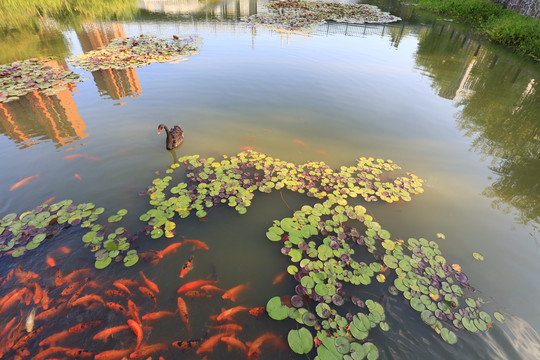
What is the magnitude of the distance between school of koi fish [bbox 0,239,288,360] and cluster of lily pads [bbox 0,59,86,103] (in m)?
7.89

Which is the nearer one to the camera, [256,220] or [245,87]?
[256,220]

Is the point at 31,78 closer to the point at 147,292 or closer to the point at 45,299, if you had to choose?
the point at 45,299

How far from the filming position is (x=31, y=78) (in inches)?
349

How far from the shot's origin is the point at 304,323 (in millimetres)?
2895

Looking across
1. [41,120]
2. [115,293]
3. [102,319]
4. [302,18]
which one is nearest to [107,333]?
[102,319]

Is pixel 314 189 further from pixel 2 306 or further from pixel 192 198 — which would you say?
pixel 2 306

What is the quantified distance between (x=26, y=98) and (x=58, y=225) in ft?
22.4

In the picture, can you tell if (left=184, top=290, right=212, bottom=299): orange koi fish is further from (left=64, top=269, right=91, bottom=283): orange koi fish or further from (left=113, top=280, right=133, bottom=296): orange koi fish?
(left=64, top=269, right=91, bottom=283): orange koi fish

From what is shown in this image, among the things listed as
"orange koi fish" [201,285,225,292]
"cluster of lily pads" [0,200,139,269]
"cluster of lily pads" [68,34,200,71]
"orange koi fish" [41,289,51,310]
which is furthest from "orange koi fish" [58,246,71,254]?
"cluster of lily pads" [68,34,200,71]

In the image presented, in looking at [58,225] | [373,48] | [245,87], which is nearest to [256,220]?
[58,225]

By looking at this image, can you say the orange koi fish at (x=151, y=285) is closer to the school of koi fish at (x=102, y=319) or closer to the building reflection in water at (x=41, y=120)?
the school of koi fish at (x=102, y=319)

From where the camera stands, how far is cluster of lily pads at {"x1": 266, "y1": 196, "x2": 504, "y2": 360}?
282 centimetres

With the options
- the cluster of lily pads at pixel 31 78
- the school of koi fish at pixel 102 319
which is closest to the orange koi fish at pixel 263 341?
the school of koi fish at pixel 102 319

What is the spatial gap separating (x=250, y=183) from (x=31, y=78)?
10.5 meters
